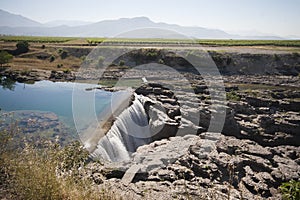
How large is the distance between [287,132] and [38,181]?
514 inches

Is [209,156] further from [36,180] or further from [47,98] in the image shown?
[47,98]

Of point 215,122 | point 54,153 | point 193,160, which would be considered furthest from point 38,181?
point 215,122

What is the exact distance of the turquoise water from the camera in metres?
17.7

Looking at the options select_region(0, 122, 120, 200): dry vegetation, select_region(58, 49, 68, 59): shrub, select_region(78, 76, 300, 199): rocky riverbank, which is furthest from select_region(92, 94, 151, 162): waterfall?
select_region(58, 49, 68, 59): shrub

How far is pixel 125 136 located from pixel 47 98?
11009mm

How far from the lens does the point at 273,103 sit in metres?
18.0

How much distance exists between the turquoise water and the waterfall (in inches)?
100

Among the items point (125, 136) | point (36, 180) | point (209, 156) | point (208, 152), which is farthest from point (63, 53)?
point (36, 180)

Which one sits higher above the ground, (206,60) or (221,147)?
(206,60)

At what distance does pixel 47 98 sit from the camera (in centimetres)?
2123

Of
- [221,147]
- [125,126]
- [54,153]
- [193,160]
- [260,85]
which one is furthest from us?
[260,85]

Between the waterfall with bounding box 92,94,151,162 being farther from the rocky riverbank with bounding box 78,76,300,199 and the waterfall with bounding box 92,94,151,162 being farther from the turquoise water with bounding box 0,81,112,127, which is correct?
the turquoise water with bounding box 0,81,112,127

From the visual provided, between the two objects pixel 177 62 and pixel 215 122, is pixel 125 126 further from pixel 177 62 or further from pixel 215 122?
pixel 177 62

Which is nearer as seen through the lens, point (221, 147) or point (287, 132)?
point (221, 147)
